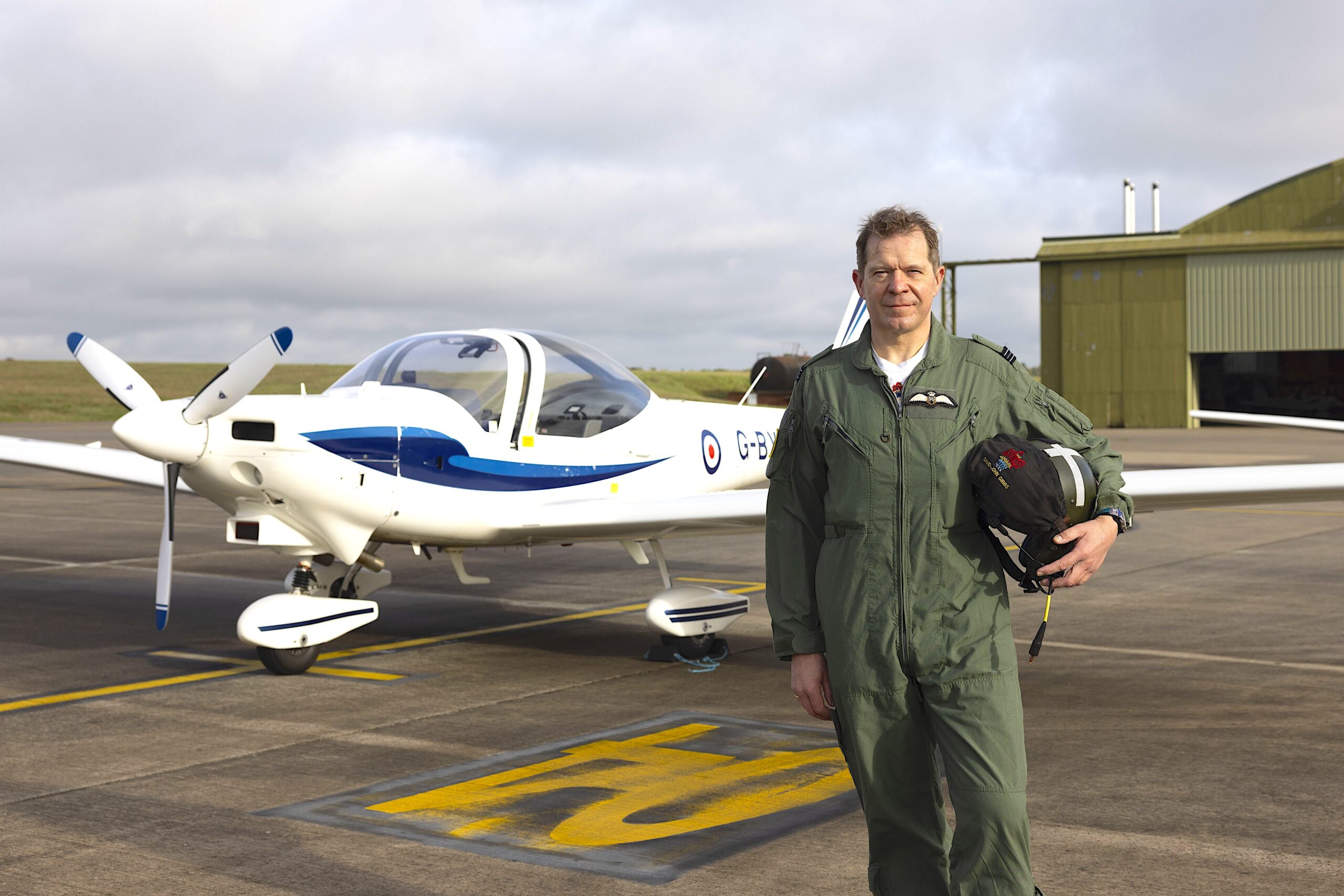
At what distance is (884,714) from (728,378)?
96892 mm

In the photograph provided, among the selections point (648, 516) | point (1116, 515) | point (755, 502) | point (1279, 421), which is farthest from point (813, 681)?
point (1279, 421)

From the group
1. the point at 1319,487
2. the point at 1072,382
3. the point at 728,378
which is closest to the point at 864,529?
the point at 1319,487

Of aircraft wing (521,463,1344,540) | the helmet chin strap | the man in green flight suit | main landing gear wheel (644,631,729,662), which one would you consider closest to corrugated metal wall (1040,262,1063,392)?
aircraft wing (521,463,1344,540)

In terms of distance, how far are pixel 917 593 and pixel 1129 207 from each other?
48272 millimetres

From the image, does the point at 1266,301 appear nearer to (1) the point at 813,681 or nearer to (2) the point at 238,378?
(2) the point at 238,378

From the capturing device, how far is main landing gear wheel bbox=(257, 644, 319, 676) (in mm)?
7895

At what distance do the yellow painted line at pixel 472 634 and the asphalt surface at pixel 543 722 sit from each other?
115mm

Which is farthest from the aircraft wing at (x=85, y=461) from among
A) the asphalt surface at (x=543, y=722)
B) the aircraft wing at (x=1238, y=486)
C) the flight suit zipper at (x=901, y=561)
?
the flight suit zipper at (x=901, y=561)

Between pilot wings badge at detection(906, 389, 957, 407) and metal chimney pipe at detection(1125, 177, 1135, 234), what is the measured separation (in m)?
47.5

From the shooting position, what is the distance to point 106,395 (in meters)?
51.1

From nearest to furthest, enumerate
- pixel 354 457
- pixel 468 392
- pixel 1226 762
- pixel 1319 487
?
pixel 1226 762, pixel 1319 487, pixel 354 457, pixel 468 392

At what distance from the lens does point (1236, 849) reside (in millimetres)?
4602

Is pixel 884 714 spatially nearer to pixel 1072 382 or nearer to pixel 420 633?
pixel 420 633

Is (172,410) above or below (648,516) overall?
above
